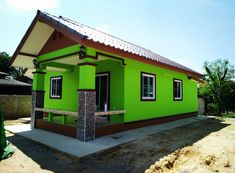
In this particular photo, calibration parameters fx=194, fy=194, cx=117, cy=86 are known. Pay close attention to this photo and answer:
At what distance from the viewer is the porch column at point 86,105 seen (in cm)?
657

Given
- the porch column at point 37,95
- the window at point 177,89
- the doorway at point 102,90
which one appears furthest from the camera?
the window at point 177,89

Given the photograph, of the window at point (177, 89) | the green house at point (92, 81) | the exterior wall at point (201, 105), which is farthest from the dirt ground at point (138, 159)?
the exterior wall at point (201, 105)

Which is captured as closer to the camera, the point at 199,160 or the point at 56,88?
the point at 199,160

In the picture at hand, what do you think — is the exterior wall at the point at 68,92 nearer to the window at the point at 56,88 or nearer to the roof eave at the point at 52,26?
the window at the point at 56,88

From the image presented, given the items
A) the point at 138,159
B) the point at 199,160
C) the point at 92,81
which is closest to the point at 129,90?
the point at 92,81

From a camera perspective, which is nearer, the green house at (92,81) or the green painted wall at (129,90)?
the green house at (92,81)

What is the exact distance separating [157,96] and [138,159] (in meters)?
5.98

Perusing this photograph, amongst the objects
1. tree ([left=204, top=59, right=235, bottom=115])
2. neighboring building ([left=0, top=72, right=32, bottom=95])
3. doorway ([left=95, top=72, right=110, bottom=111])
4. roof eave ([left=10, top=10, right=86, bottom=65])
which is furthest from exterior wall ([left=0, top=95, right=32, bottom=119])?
tree ([left=204, top=59, right=235, bottom=115])

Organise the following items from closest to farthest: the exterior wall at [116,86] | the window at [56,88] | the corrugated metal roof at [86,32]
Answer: the corrugated metal roof at [86,32], the exterior wall at [116,86], the window at [56,88]

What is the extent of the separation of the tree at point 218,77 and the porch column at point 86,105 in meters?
15.7

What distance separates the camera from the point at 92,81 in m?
6.88

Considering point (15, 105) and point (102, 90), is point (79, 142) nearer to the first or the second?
point (102, 90)

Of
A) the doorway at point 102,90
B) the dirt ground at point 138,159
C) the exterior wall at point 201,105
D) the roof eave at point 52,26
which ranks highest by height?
the roof eave at point 52,26

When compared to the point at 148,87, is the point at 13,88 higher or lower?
higher
